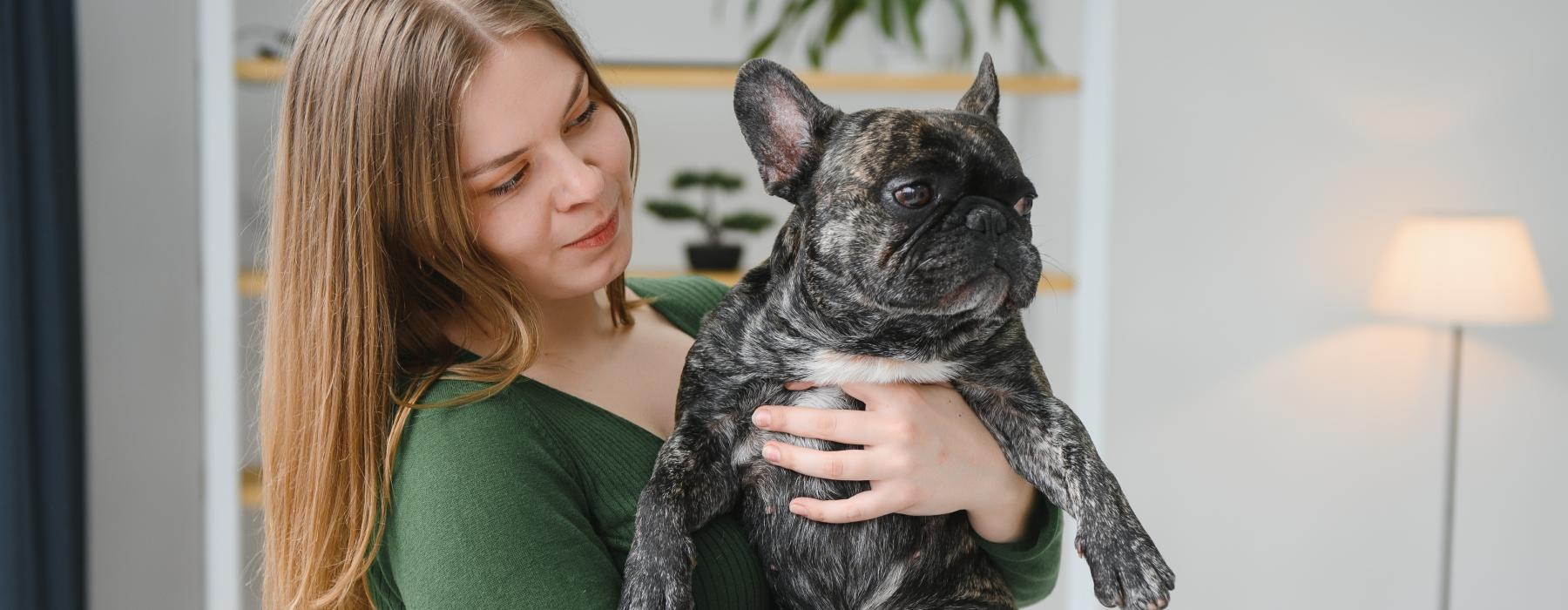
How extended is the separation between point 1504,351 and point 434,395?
138 inches

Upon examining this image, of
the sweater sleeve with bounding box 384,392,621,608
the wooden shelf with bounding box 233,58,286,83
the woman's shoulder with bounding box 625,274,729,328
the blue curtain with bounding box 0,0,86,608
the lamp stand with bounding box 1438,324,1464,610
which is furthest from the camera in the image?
the lamp stand with bounding box 1438,324,1464,610

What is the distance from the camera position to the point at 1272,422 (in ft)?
11.7

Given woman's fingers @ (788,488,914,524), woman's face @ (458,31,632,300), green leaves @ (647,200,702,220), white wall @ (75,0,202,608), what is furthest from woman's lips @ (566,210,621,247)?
white wall @ (75,0,202,608)

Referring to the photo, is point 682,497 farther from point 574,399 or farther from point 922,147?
point 922,147

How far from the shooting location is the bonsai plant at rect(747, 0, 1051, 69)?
2.89 metres

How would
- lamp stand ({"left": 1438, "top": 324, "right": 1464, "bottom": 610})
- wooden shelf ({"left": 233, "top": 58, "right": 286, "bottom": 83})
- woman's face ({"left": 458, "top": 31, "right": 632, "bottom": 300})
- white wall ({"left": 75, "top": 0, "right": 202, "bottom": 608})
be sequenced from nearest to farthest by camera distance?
woman's face ({"left": 458, "top": 31, "right": 632, "bottom": 300}) < wooden shelf ({"left": 233, "top": 58, "right": 286, "bottom": 83}) < white wall ({"left": 75, "top": 0, "right": 202, "bottom": 608}) < lamp stand ({"left": 1438, "top": 324, "right": 1464, "bottom": 610})

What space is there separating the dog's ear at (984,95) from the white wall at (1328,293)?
2.20m

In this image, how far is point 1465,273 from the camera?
3.10 metres

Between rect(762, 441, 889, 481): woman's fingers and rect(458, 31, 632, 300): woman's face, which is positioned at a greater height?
rect(458, 31, 632, 300): woman's face

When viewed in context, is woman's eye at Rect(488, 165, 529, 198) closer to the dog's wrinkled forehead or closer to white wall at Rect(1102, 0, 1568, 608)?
the dog's wrinkled forehead

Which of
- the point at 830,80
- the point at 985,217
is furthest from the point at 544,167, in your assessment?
the point at 830,80

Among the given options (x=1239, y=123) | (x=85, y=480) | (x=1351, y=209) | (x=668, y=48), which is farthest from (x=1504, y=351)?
(x=85, y=480)

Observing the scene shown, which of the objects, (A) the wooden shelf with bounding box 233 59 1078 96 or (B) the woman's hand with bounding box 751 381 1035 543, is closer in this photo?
(B) the woman's hand with bounding box 751 381 1035 543

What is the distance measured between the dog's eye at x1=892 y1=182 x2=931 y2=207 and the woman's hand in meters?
0.24
